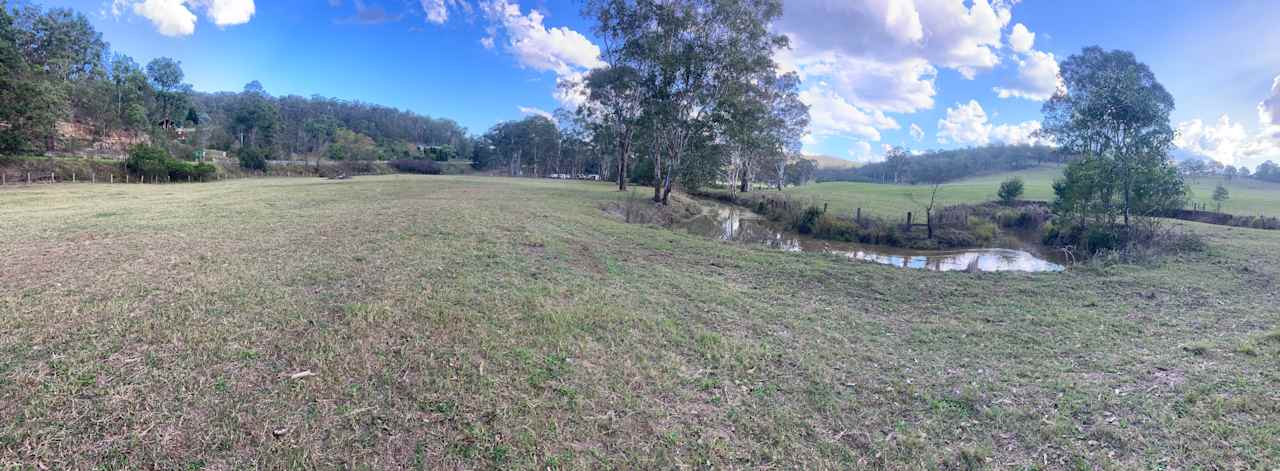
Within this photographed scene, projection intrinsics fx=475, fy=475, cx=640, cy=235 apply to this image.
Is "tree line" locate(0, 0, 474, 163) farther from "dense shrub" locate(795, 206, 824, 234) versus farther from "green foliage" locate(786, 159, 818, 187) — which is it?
"green foliage" locate(786, 159, 818, 187)

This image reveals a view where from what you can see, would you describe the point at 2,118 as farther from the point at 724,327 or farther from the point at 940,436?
the point at 940,436

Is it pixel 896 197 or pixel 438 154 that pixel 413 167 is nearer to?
pixel 438 154

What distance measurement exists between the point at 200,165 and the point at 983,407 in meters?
54.8

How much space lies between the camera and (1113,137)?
23500 millimetres

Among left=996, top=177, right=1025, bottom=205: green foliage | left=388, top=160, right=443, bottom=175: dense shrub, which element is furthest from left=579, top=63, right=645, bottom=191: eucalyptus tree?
left=388, top=160, right=443, bottom=175: dense shrub

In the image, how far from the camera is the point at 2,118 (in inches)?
1085

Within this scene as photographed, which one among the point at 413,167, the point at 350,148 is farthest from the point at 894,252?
the point at 350,148

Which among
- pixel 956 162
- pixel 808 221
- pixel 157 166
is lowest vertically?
pixel 808 221

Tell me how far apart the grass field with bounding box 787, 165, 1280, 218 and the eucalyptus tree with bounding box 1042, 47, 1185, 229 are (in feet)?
26.7

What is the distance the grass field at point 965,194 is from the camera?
33156 mm

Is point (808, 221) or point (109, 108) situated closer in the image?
point (808, 221)

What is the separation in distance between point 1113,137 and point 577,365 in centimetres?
3086

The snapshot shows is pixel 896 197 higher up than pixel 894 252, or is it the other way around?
pixel 896 197

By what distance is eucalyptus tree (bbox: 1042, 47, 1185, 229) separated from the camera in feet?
54.9
